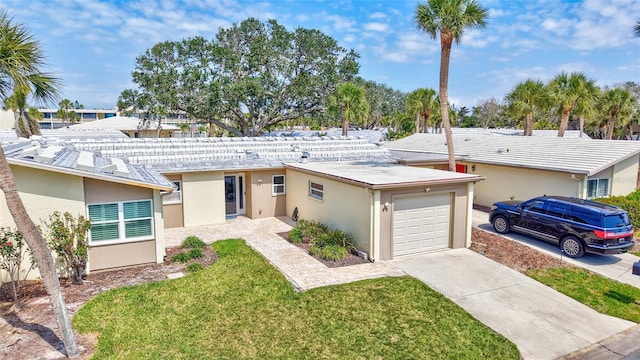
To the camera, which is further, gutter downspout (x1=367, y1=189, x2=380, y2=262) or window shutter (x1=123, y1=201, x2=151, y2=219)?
gutter downspout (x1=367, y1=189, x2=380, y2=262)

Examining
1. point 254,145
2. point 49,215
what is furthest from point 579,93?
point 49,215

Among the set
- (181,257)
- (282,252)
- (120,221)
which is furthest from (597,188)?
(120,221)

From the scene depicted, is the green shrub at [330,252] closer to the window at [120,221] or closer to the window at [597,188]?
the window at [120,221]

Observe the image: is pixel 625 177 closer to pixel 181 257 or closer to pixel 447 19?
pixel 447 19

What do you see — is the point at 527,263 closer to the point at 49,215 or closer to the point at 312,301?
the point at 312,301

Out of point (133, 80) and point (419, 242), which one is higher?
point (133, 80)

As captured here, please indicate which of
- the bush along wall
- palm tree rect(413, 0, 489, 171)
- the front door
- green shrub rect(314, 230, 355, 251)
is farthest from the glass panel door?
palm tree rect(413, 0, 489, 171)

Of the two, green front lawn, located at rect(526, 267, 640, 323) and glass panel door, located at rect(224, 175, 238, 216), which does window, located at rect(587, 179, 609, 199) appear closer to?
green front lawn, located at rect(526, 267, 640, 323)
